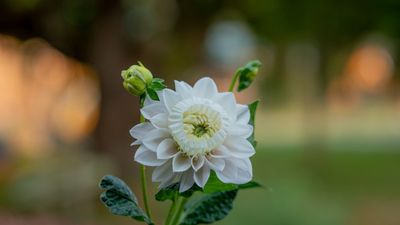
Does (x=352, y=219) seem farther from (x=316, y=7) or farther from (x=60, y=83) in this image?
(x=60, y=83)

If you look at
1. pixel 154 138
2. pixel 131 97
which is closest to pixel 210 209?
pixel 154 138

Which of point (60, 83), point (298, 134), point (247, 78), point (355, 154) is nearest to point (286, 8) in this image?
point (60, 83)

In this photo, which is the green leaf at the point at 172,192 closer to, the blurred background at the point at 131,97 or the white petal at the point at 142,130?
the white petal at the point at 142,130

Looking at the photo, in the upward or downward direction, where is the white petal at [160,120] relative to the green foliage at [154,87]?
downward

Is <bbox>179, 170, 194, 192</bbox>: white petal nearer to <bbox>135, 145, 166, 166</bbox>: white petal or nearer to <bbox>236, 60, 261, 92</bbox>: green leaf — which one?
<bbox>135, 145, 166, 166</bbox>: white petal

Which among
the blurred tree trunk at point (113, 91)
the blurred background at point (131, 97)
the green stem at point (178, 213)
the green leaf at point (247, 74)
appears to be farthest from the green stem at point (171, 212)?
the blurred tree trunk at point (113, 91)

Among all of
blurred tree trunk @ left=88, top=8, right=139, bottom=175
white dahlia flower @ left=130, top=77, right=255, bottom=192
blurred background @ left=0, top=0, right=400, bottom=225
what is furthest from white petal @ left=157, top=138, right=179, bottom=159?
blurred tree trunk @ left=88, top=8, right=139, bottom=175

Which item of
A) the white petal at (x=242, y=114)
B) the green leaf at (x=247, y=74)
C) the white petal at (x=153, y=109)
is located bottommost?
the white petal at (x=153, y=109)
